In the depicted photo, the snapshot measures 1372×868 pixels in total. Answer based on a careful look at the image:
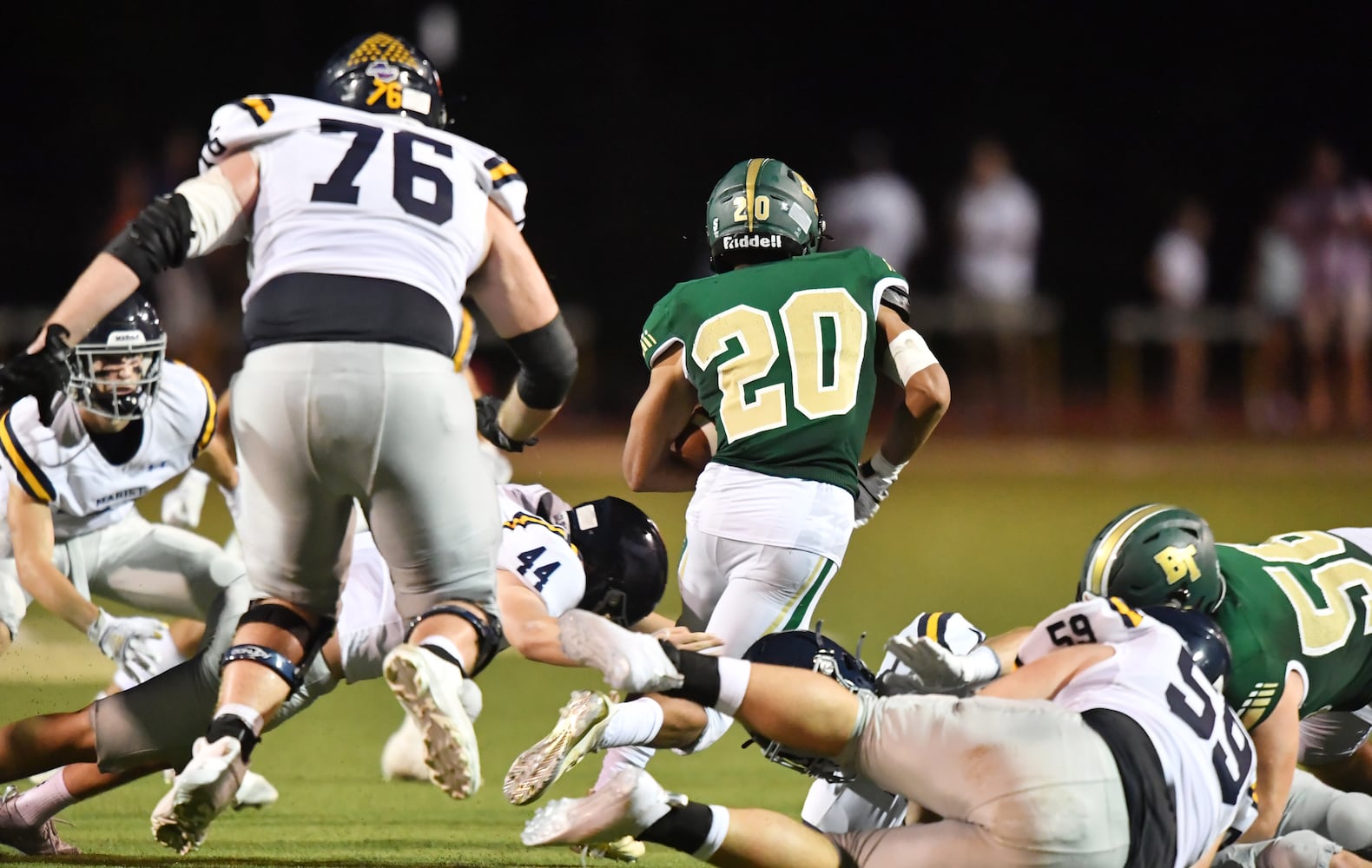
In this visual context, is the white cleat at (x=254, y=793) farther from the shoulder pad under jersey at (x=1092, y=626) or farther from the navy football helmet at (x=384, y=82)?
the shoulder pad under jersey at (x=1092, y=626)

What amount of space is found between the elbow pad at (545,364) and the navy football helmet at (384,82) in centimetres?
61

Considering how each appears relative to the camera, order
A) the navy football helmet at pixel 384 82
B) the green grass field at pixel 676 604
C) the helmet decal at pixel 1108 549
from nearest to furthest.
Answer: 1. the navy football helmet at pixel 384 82
2. the helmet decal at pixel 1108 549
3. the green grass field at pixel 676 604

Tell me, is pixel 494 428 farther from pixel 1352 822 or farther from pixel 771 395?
pixel 1352 822

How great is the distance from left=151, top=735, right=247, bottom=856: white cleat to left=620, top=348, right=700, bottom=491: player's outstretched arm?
5.81 feet

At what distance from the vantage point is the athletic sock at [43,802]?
499 cm

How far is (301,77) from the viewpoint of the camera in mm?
17328

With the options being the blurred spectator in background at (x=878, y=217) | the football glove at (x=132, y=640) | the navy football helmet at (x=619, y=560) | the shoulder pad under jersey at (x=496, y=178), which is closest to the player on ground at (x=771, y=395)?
the navy football helmet at (x=619, y=560)

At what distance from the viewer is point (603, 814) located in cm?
395

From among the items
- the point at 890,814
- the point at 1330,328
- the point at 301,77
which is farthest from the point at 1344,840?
the point at 301,77

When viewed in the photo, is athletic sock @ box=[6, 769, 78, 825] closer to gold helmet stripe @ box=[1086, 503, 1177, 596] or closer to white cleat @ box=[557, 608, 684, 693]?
white cleat @ box=[557, 608, 684, 693]

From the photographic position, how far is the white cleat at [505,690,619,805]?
3990 millimetres

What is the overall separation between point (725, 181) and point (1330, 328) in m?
12.4

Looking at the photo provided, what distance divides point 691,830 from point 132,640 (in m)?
2.08

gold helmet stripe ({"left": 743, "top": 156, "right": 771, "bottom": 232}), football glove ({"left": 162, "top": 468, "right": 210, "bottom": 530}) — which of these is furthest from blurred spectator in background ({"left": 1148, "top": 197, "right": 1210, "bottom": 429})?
gold helmet stripe ({"left": 743, "top": 156, "right": 771, "bottom": 232})
